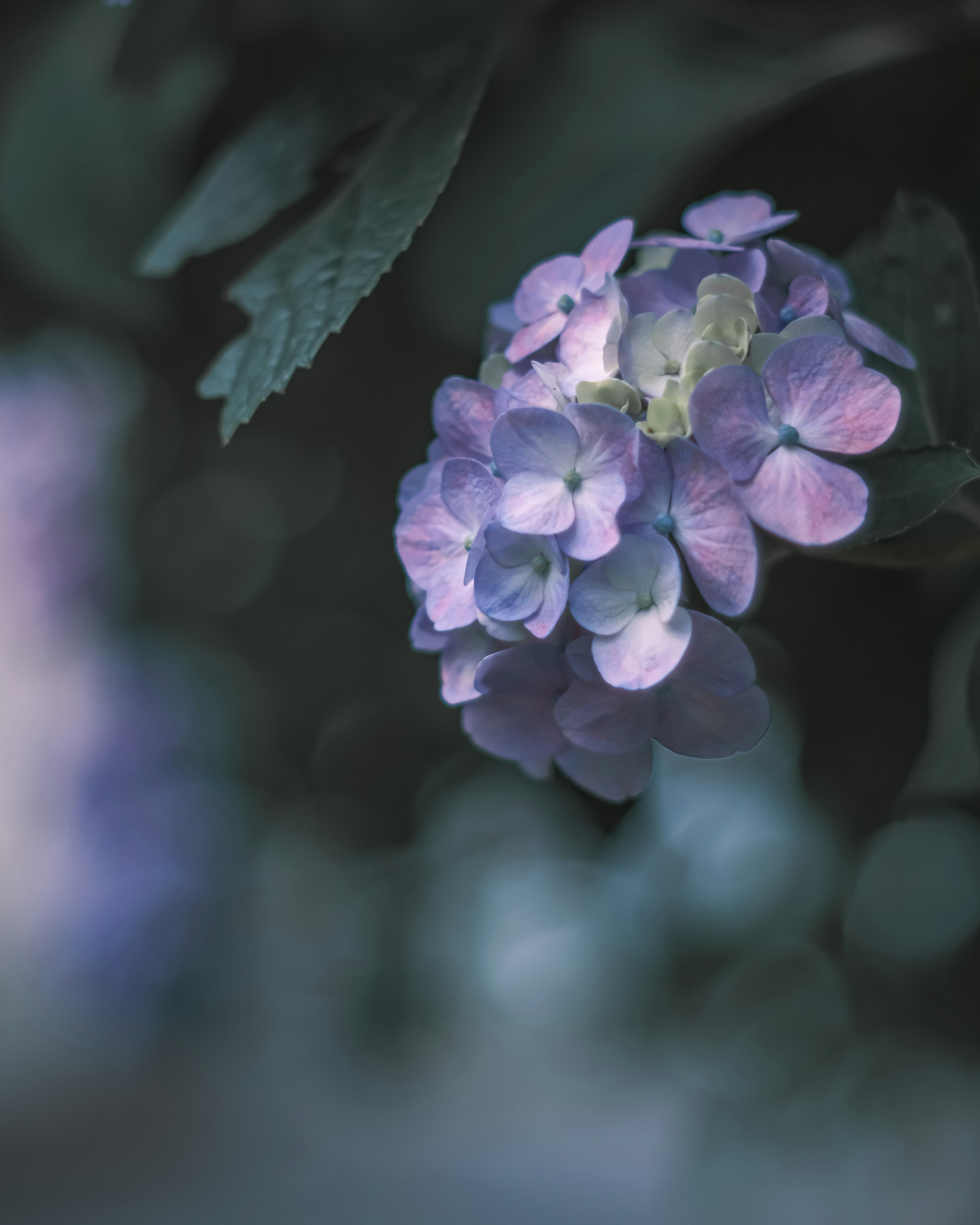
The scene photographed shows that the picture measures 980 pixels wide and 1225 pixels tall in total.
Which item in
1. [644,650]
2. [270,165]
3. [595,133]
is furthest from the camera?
[595,133]

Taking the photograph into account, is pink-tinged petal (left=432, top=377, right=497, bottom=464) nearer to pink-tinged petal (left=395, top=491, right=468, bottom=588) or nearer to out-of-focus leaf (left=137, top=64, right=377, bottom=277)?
pink-tinged petal (left=395, top=491, right=468, bottom=588)

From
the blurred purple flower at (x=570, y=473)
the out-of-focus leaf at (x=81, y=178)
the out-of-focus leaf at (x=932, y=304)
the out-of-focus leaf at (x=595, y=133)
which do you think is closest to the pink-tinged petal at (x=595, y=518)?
the blurred purple flower at (x=570, y=473)

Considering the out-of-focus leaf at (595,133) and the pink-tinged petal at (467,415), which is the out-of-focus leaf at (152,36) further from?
the pink-tinged petal at (467,415)

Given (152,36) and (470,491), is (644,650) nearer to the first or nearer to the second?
(470,491)

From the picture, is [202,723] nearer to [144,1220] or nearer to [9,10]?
[9,10]

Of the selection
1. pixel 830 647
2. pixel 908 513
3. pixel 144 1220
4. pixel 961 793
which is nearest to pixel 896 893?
pixel 830 647

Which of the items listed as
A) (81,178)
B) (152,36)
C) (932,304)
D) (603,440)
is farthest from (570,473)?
(81,178)

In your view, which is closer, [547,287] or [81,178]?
[547,287]
